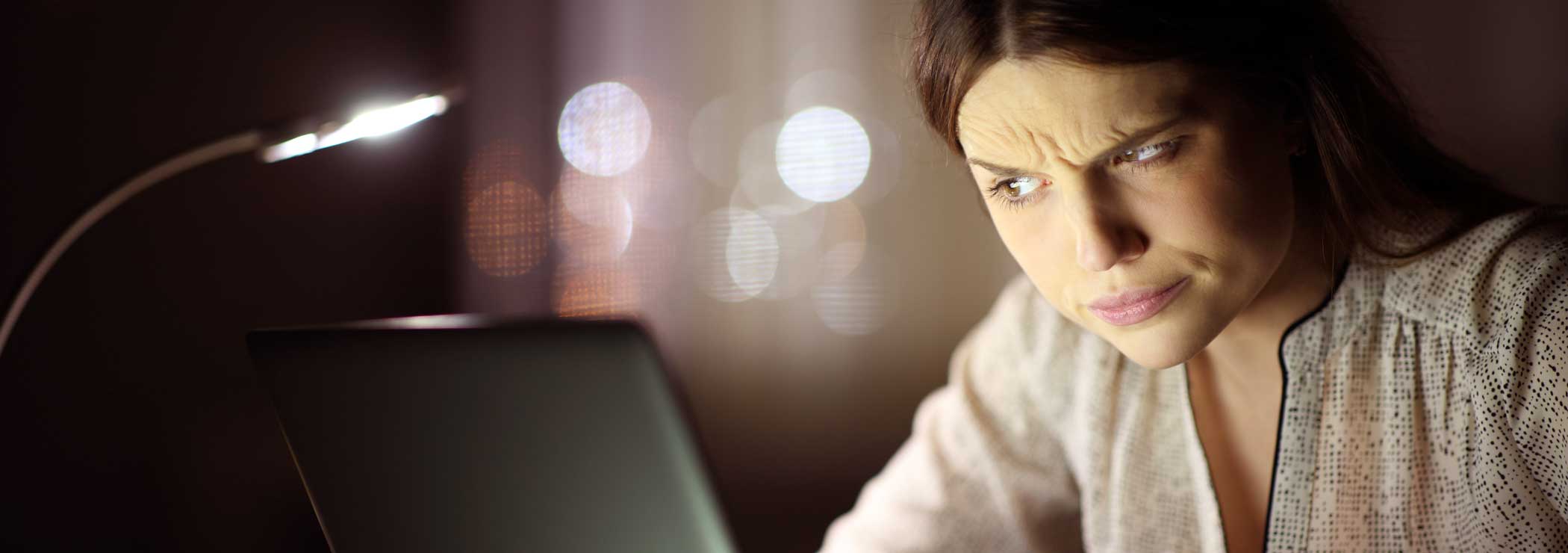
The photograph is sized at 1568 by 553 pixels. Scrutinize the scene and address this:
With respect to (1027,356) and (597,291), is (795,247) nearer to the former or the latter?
(597,291)

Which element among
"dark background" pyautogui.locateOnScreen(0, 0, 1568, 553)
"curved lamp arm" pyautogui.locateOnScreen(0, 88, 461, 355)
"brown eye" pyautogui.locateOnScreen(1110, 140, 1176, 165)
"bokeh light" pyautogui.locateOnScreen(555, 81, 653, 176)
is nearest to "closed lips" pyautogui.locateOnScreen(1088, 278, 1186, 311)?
"brown eye" pyautogui.locateOnScreen(1110, 140, 1176, 165)

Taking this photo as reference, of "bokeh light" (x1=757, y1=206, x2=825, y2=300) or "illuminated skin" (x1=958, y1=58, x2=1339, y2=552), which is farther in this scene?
"bokeh light" (x1=757, y1=206, x2=825, y2=300)

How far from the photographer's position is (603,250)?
108 inches

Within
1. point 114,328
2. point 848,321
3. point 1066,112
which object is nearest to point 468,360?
point 1066,112

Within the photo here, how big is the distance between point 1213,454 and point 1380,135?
0.38 m

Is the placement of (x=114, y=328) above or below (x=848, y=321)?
above

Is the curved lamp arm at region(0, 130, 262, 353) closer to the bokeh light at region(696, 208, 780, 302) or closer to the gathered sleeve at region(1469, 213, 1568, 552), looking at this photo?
the gathered sleeve at region(1469, 213, 1568, 552)

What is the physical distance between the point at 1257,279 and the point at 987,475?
18.1 inches

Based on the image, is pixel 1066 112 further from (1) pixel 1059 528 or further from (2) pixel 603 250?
(2) pixel 603 250

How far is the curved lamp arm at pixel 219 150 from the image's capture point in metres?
0.88

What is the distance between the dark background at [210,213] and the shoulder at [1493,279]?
2.57 feet

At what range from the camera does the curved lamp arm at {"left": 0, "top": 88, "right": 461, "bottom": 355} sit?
2.89 feet

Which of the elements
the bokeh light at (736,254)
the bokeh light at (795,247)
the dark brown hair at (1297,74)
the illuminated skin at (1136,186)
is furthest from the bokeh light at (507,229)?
the illuminated skin at (1136,186)

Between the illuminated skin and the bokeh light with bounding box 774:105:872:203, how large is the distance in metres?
1.70
